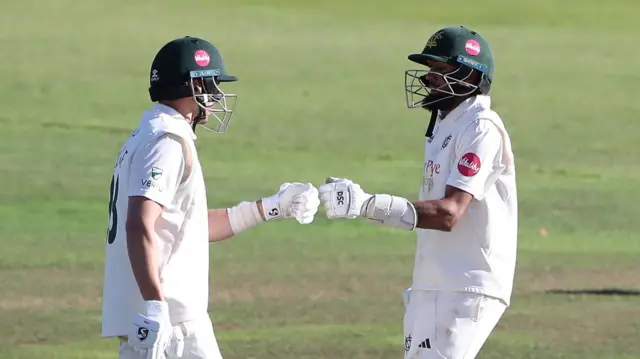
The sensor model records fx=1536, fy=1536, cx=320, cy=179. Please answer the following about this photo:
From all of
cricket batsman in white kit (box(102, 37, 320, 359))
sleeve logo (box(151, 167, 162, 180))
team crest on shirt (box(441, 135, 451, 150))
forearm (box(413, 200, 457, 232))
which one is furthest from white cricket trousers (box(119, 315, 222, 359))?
team crest on shirt (box(441, 135, 451, 150))

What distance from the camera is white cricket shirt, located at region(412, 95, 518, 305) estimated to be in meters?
8.00

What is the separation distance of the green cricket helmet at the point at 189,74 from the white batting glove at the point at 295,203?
0.77m

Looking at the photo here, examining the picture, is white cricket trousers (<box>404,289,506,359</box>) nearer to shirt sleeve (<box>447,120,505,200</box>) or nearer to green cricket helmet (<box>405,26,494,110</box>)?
shirt sleeve (<box>447,120,505,200</box>)

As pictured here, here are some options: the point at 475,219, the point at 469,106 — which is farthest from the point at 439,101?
the point at 475,219

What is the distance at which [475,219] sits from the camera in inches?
317

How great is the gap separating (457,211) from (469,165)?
0.24 meters

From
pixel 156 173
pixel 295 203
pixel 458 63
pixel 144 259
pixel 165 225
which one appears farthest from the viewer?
pixel 458 63

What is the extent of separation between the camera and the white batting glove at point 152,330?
6.95m

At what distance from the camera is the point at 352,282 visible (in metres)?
15.4

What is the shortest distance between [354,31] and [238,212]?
33.1m

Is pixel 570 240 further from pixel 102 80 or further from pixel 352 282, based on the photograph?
pixel 102 80

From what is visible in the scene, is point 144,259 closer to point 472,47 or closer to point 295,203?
point 295,203

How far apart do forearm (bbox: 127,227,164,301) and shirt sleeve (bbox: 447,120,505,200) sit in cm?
175

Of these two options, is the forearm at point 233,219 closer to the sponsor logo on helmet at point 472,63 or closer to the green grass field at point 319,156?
the sponsor logo on helmet at point 472,63
